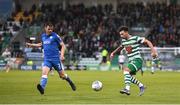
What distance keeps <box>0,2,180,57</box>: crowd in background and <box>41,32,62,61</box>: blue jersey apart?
34.9 m

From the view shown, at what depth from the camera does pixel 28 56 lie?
55.8m

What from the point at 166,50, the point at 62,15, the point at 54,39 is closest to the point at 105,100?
the point at 54,39

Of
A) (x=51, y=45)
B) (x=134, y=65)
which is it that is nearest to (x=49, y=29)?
(x=51, y=45)

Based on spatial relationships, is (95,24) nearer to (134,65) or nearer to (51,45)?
(51,45)

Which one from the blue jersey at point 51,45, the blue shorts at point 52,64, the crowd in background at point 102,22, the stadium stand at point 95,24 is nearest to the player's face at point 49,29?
the blue jersey at point 51,45

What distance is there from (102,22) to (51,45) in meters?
40.1

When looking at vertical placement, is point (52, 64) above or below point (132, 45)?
below

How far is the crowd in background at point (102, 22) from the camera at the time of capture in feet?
189

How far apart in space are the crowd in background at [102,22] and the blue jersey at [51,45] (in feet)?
115

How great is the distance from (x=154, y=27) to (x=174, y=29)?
2.14 meters

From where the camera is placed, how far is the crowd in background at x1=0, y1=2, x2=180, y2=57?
189 feet

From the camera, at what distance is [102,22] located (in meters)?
60.9

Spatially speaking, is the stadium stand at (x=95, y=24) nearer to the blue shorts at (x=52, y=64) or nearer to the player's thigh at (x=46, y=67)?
the blue shorts at (x=52, y=64)

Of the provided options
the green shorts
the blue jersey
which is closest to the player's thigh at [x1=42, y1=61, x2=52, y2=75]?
the blue jersey
